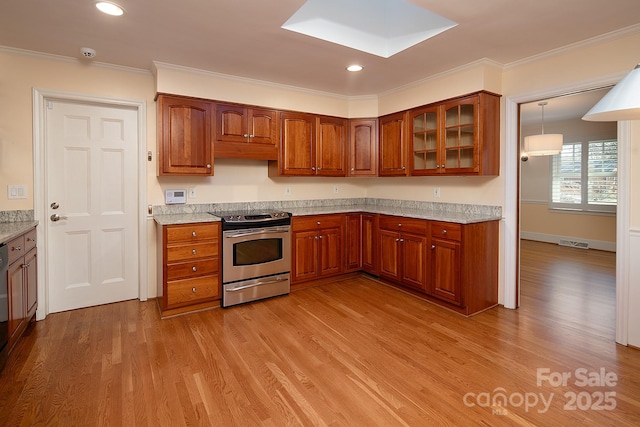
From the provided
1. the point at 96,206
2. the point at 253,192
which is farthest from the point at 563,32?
the point at 96,206

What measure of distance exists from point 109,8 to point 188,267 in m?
2.15

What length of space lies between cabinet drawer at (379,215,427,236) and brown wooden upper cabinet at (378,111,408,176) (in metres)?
0.62

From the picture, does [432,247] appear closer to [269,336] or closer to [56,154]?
[269,336]

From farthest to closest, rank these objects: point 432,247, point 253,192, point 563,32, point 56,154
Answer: point 253,192 → point 432,247 → point 56,154 → point 563,32

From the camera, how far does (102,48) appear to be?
3.00 m

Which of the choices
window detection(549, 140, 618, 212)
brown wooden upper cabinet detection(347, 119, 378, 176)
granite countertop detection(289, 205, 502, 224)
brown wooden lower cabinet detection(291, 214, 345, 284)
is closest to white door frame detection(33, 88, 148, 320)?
brown wooden lower cabinet detection(291, 214, 345, 284)

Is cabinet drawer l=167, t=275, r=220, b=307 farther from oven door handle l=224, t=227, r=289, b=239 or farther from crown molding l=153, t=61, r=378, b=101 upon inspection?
crown molding l=153, t=61, r=378, b=101

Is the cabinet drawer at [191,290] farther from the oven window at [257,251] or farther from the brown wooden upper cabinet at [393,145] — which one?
the brown wooden upper cabinet at [393,145]

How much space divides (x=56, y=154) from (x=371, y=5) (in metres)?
3.29

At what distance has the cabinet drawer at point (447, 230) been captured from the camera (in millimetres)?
3234

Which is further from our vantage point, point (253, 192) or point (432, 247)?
point (253, 192)

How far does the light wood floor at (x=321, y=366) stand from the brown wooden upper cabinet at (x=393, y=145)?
1666 mm

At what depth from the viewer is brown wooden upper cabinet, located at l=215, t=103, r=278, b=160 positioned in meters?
3.68

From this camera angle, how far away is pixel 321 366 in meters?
2.38
